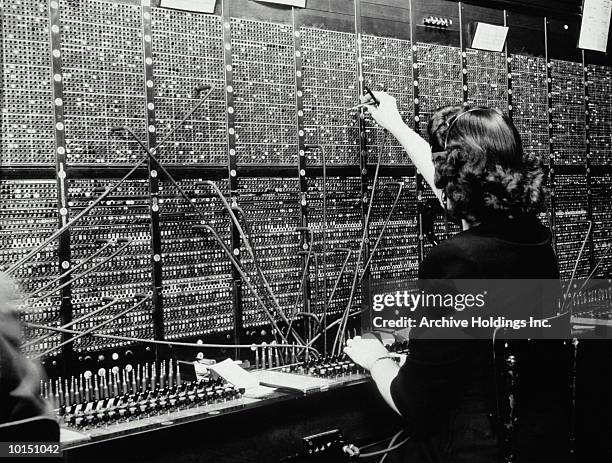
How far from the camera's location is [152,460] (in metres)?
2.18

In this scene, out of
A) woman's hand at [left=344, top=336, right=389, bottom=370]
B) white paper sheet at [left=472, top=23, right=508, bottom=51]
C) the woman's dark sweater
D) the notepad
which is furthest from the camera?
white paper sheet at [left=472, top=23, right=508, bottom=51]

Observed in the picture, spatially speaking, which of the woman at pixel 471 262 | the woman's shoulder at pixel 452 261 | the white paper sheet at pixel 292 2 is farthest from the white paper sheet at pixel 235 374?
the white paper sheet at pixel 292 2

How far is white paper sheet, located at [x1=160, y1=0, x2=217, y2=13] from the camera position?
285 cm

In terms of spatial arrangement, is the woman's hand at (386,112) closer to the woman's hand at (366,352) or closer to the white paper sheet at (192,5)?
the white paper sheet at (192,5)

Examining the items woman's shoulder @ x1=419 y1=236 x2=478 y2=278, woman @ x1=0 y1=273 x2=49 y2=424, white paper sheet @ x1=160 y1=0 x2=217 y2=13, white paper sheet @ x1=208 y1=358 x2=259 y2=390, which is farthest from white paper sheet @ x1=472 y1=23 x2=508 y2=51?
woman @ x1=0 y1=273 x2=49 y2=424

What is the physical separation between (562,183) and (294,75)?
212cm

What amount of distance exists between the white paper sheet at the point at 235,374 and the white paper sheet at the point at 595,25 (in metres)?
3.27

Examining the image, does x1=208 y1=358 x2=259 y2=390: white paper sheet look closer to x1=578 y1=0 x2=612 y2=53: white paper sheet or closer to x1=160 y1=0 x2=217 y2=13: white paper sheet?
x1=160 y1=0 x2=217 y2=13: white paper sheet

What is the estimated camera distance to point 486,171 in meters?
1.87

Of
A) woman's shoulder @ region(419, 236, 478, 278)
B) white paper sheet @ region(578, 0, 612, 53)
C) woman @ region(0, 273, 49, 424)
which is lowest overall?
woman @ region(0, 273, 49, 424)

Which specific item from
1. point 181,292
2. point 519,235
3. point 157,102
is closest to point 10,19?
point 157,102

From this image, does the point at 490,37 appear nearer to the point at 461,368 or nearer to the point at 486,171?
the point at 486,171

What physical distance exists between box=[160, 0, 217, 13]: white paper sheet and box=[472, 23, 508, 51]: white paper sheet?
1698 millimetres

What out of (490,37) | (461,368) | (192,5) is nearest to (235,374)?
(461,368)
